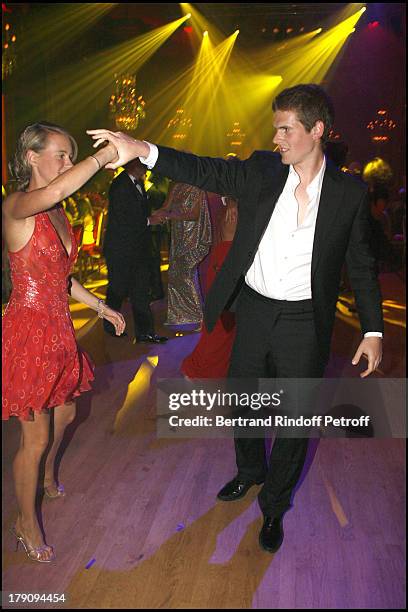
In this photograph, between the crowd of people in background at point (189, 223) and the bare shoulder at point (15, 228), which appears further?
the crowd of people in background at point (189, 223)

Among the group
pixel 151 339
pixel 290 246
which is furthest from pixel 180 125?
pixel 290 246

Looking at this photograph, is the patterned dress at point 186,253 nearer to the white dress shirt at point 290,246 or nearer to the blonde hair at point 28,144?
the white dress shirt at point 290,246

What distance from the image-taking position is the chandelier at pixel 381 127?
13.9m

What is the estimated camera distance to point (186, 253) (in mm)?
5805

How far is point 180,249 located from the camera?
5797 millimetres

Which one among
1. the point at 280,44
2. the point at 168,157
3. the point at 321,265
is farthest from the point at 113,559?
the point at 280,44

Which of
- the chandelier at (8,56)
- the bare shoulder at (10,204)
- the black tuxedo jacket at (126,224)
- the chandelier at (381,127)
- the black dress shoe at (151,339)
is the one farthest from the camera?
the chandelier at (381,127)

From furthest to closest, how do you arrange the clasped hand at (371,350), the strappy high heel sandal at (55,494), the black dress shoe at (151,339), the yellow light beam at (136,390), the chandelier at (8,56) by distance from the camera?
the chandelier at (8,56) → the black dress shoe at (151,339) → the yellow light beam at (136,390) → the strappy high heel sandal at (55,494) → the clasped hand at (371,350)

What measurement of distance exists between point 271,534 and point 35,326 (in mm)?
1211

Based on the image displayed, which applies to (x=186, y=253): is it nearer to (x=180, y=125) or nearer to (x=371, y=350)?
(x=371, y=350)

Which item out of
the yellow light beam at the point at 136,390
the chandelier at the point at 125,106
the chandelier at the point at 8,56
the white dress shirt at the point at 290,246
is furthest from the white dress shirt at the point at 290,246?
the chandelier at the point at 125,106

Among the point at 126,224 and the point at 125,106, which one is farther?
the point at 125,106

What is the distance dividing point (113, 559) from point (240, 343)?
37.3 inches

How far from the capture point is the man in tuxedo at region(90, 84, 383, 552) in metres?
2.41
